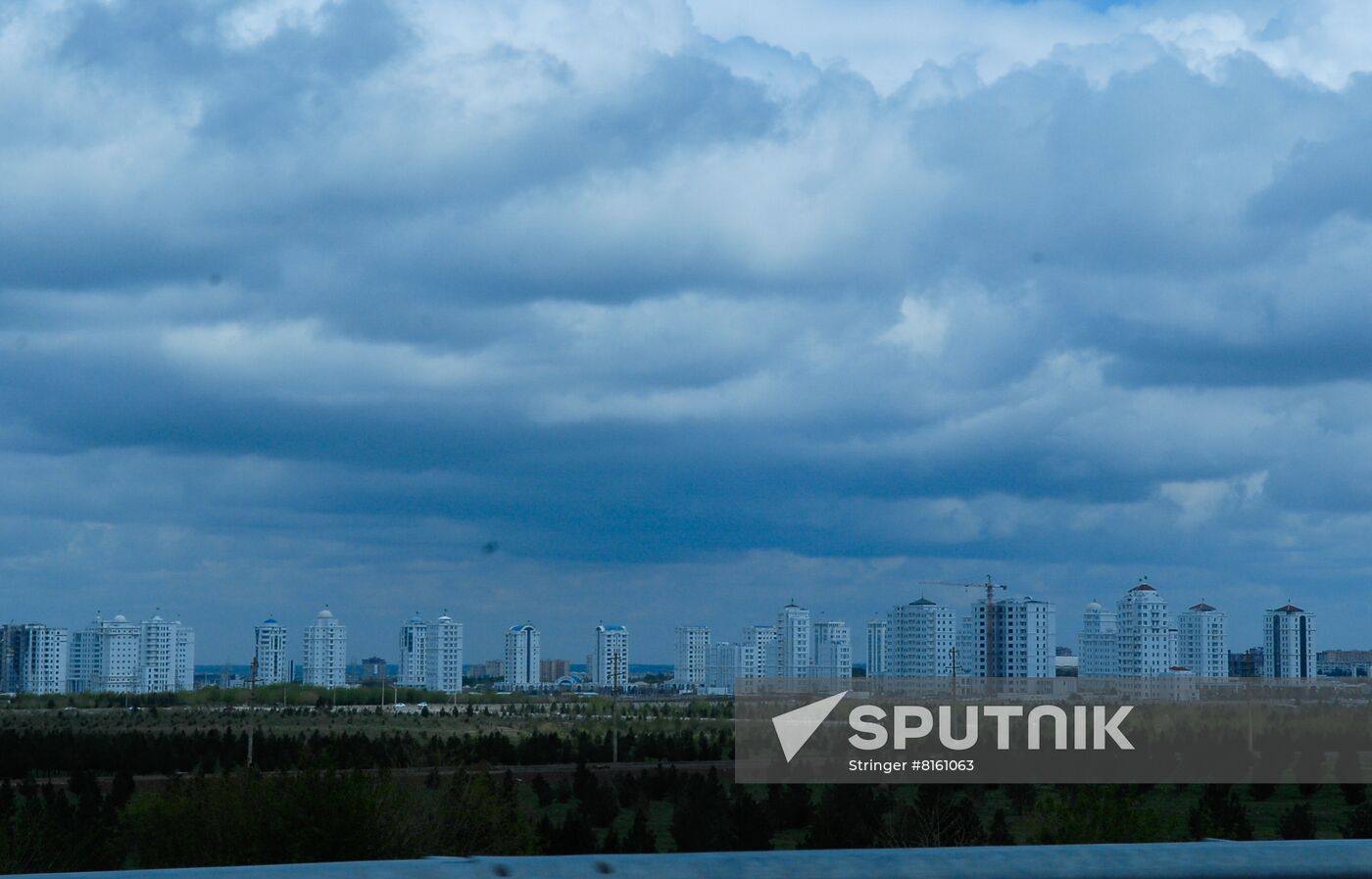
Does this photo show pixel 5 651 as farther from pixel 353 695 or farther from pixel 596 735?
pixel 596 735

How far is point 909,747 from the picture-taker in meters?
51.7

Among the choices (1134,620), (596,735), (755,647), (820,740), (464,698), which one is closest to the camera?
(820,740)

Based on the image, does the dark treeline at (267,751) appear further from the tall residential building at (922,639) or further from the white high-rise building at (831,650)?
the white high-rise building at (831,650)

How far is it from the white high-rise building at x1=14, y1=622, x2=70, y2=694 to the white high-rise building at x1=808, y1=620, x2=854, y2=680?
98.5 meters

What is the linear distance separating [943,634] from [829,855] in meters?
155

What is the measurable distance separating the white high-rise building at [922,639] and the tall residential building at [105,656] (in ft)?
334

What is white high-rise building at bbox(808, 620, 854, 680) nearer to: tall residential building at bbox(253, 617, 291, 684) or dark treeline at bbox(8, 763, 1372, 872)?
tall residential building at bbox(253, 617, 291, 684)

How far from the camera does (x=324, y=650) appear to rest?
634 feet

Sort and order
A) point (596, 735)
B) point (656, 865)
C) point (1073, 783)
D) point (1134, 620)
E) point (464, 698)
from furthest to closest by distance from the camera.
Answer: point (464, 698), point (1134, 620), point (596, 735), point (1073, 783), point (656, 865)

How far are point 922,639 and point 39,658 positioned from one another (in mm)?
115499

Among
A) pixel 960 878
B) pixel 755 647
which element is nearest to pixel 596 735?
pixel 960 878

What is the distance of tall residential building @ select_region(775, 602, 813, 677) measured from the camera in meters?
181

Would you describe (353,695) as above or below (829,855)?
below

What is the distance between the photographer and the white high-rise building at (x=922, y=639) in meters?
152
